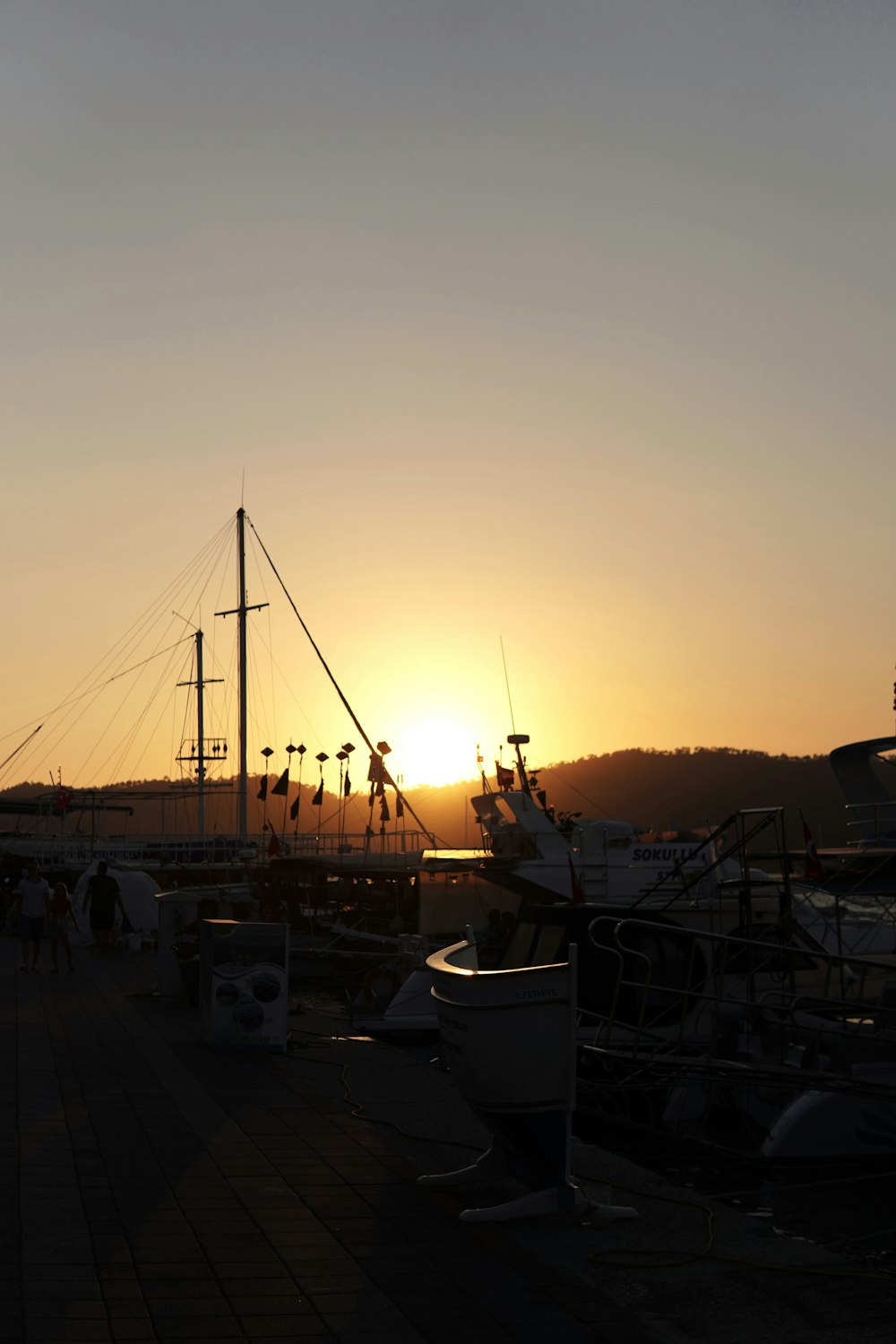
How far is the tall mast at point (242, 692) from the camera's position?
1848 inches

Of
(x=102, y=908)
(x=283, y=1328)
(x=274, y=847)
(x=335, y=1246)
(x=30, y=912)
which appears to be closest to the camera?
(x=283, y=1328)

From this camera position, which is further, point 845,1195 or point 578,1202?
point 845,1195

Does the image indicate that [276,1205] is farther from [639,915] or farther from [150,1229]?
[639,915]

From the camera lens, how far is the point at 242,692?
48.8 m

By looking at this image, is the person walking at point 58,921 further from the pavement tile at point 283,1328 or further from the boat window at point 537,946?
the pavement tile at point 283,1328

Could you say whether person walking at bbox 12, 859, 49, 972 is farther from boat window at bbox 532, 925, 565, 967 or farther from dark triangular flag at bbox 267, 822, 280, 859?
dark triangular flag at bbox 267, 822, 280, 859

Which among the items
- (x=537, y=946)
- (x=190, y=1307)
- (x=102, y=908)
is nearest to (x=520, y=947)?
(x=537, y=946)

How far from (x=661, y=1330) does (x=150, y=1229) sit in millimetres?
2772

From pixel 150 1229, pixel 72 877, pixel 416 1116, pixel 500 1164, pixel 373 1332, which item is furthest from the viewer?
pixel 72 877

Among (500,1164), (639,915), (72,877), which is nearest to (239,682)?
(72,877)

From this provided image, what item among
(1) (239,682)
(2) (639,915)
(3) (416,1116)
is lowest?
(3) (416,1116)

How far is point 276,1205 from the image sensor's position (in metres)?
7.64

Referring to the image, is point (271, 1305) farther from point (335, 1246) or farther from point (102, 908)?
point (102, 908)

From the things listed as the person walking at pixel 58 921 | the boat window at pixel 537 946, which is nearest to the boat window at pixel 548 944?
the boat window at pixel 537 946
